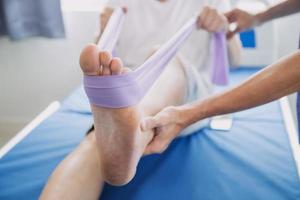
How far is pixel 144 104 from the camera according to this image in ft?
3.24

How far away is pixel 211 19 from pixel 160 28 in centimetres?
27

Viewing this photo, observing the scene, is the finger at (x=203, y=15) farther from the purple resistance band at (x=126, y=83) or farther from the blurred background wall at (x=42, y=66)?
the blurred background wall at (x=42, y=66)

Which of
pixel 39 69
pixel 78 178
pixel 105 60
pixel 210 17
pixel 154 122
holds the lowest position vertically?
pixel 39 69

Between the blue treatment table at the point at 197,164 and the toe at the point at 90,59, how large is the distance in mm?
455

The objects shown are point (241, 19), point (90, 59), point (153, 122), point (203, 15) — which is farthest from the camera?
point (241, 19)

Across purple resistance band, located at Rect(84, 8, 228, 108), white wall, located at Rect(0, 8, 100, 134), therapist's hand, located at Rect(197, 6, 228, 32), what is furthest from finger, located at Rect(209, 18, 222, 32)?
white wall, located at Rect(0, 8, 100, 134)

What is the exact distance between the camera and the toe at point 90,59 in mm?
601

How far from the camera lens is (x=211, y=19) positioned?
1.32 m

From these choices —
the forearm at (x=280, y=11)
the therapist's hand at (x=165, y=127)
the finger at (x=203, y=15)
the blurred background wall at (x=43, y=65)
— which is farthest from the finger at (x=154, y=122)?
the blurred background wall at (x=43, y=65)

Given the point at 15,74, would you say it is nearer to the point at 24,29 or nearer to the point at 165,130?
A: the point at 24,29

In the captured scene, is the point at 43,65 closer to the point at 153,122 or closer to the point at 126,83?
the point at 153,122

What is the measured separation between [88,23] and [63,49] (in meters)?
0.23

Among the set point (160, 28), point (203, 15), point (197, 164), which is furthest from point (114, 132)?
point (160, 28)

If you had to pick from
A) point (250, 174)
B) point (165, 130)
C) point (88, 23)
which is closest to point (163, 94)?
point (165, 130)
